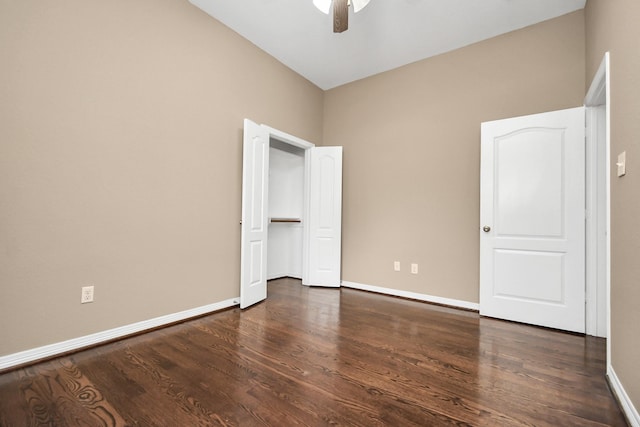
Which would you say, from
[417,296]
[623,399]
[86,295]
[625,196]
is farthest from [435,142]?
[86,295]

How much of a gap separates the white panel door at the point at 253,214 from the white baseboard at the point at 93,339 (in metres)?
0.45

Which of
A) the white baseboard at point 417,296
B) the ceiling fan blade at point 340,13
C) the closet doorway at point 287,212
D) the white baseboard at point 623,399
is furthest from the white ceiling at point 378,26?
the white baseboard at point 623,399

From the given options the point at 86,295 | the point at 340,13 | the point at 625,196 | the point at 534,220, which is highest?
the point at 340,13

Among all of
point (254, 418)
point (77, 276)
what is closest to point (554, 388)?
point (254, 418)

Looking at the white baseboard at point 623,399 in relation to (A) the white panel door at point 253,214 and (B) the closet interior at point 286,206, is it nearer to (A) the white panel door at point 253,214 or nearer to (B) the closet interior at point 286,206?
(A) the white panel door at point 253,214

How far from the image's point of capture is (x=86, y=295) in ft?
6.82

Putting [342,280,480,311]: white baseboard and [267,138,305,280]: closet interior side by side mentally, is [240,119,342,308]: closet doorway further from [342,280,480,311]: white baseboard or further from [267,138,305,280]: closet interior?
[342,280,480,311]: white baseboard

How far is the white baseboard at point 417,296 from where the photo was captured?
3172 millimetres

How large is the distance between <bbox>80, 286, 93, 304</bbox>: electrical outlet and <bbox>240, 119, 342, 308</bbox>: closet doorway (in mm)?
1279

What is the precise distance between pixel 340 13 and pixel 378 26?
1152mm

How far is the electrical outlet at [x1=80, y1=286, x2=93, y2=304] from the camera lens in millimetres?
2064

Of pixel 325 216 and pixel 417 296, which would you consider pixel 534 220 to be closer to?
pixel 417 296

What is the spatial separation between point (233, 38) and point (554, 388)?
4.03m

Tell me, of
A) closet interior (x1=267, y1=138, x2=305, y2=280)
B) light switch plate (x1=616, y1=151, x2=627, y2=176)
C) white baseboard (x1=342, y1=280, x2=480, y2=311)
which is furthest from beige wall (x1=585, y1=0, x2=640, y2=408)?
closet interior (x1=267, y1=138, x2=305, y2=280)
